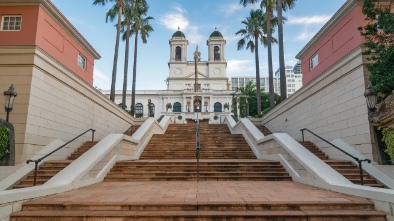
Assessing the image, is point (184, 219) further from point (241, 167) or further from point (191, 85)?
point (191, 85)

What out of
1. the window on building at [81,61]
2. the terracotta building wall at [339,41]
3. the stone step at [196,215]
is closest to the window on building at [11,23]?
the window on building at [81,61]

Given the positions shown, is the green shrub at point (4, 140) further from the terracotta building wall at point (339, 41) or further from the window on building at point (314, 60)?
the window on building at point (314, 60)

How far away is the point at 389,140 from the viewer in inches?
300

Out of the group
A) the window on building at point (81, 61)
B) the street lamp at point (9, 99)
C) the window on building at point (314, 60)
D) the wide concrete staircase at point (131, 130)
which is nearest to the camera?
the street lamp at point (9, 99)

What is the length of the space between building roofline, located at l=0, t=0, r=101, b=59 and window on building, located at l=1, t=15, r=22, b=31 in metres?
0.53

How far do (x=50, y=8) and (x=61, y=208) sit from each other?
9.88 metres

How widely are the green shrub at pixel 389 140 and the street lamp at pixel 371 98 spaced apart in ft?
2.43

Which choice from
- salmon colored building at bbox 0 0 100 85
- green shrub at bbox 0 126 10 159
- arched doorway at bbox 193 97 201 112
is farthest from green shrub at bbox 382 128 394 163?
arched doorway at bbox 193 97 201 112

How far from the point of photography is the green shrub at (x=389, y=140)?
753cm

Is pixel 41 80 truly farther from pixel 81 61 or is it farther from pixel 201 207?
pixel 201 207

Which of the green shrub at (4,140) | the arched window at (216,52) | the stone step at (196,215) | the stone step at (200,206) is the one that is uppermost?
the arched window at (216,52)

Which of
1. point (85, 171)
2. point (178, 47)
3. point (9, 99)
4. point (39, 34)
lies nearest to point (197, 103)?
point (178, 47)

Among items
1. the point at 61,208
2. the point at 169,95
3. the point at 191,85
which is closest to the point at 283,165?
the point at 61,208

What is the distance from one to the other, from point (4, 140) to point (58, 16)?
6.68 m
